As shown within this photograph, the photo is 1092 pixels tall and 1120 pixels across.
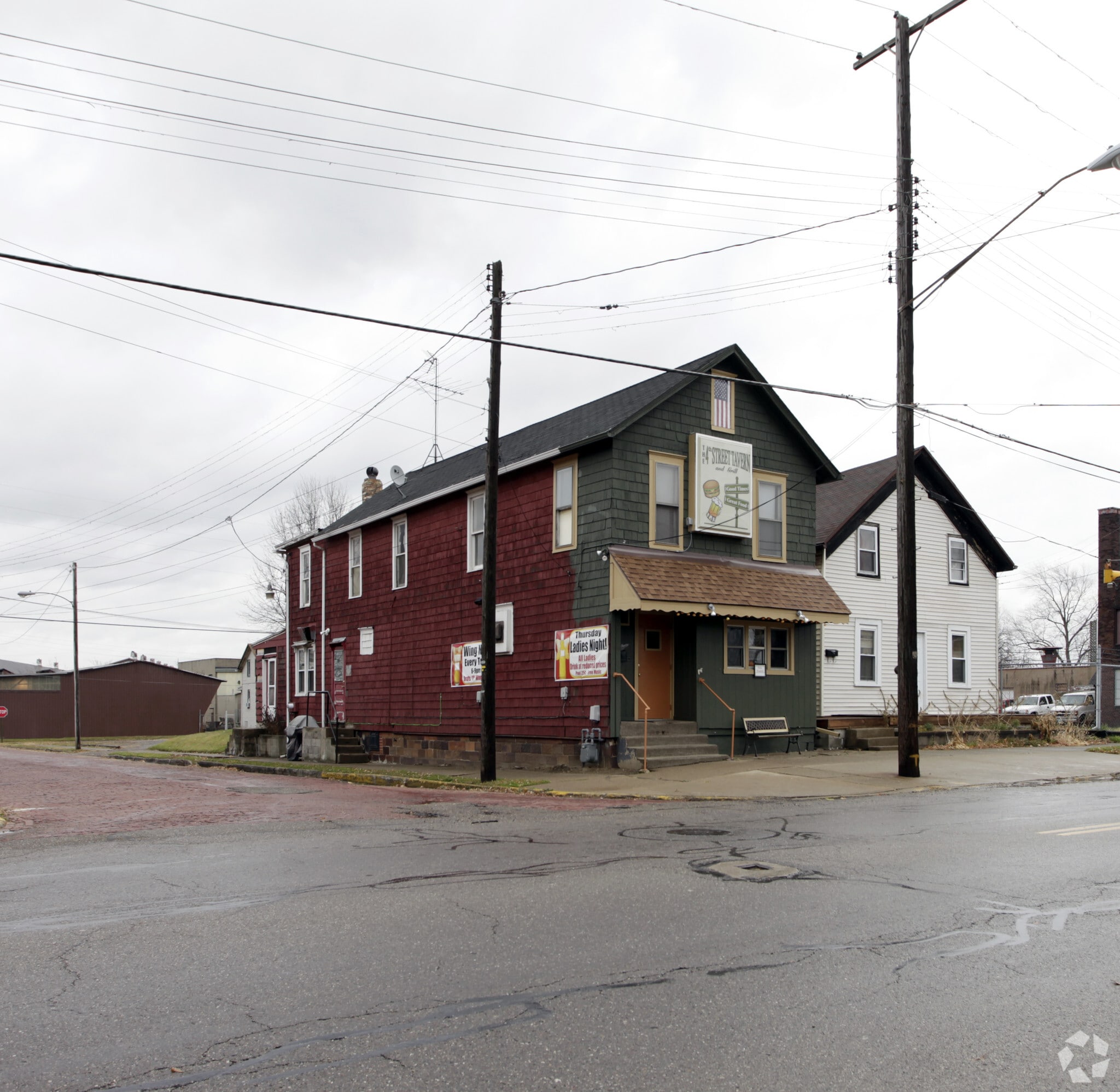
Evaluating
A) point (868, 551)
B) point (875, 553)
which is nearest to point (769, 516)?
point (868, 551)

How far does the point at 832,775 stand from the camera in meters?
18.4

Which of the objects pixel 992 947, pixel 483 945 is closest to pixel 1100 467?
pixel 992 947

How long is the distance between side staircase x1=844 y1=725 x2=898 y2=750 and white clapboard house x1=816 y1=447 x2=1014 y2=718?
264cm

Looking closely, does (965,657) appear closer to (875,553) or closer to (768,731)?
(875,553)

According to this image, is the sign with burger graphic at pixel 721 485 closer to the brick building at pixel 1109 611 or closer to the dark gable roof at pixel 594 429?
the dark gable roof at pixel 594 429

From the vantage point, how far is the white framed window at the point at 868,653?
29078 millimetres

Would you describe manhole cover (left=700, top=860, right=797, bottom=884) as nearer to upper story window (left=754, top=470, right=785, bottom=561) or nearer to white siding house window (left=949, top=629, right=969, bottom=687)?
upper story window (left=754, top=470, right=785, bottom=561)

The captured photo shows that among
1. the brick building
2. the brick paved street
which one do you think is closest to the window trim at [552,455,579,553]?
the brick paved street

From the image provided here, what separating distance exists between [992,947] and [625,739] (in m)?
14.7

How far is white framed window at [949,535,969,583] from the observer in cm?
3161

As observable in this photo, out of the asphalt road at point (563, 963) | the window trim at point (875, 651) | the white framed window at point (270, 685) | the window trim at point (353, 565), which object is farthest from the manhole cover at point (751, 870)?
the white framed window at point (270, 685)

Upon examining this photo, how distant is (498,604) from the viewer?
24.9 m

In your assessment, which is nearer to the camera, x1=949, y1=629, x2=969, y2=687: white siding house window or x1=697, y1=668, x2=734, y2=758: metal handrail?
x1=697, y1=668, x2=734, y2=758: metal handrail

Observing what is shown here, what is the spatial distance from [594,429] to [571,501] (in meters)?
1.61
